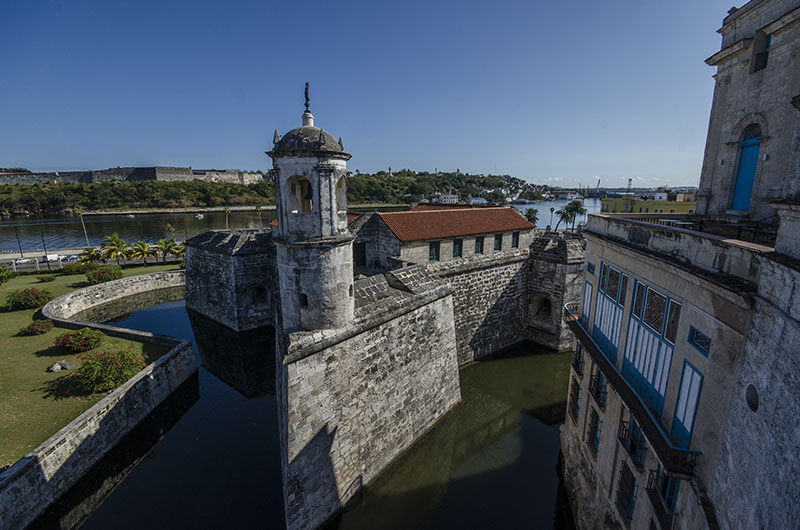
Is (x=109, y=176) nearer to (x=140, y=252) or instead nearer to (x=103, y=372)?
(x=140, y=252)

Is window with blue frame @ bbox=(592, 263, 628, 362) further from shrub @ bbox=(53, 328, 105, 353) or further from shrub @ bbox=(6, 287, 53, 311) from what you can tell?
shrub @ bbox=(6, 287, 53, 311)

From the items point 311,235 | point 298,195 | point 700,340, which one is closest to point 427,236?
point 298,195

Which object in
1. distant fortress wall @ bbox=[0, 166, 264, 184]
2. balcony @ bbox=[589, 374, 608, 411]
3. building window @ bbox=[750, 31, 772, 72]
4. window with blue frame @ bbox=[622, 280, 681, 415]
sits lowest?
balcony @ bbox=[589, 374, 608, 411]

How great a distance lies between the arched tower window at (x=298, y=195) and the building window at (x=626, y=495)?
10.3m

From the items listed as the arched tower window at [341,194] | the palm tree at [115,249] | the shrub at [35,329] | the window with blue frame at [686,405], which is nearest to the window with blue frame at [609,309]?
the window with blue frame at [686,405]

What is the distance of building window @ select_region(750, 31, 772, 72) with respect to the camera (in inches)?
369

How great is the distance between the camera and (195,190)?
101438mm

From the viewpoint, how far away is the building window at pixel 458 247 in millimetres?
20453

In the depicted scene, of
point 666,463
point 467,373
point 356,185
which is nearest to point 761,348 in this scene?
point 666,463

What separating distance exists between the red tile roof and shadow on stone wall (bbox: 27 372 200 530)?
13162 mm

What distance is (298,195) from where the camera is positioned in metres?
12.1

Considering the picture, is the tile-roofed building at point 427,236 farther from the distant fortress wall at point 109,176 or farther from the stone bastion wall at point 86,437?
the distant fortress wall at point 109,176

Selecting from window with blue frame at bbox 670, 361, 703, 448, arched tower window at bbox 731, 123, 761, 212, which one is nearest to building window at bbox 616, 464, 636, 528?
window with blue frame at bbox 670, 361, 703, 448

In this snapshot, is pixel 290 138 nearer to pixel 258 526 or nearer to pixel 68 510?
pixel 258 526
